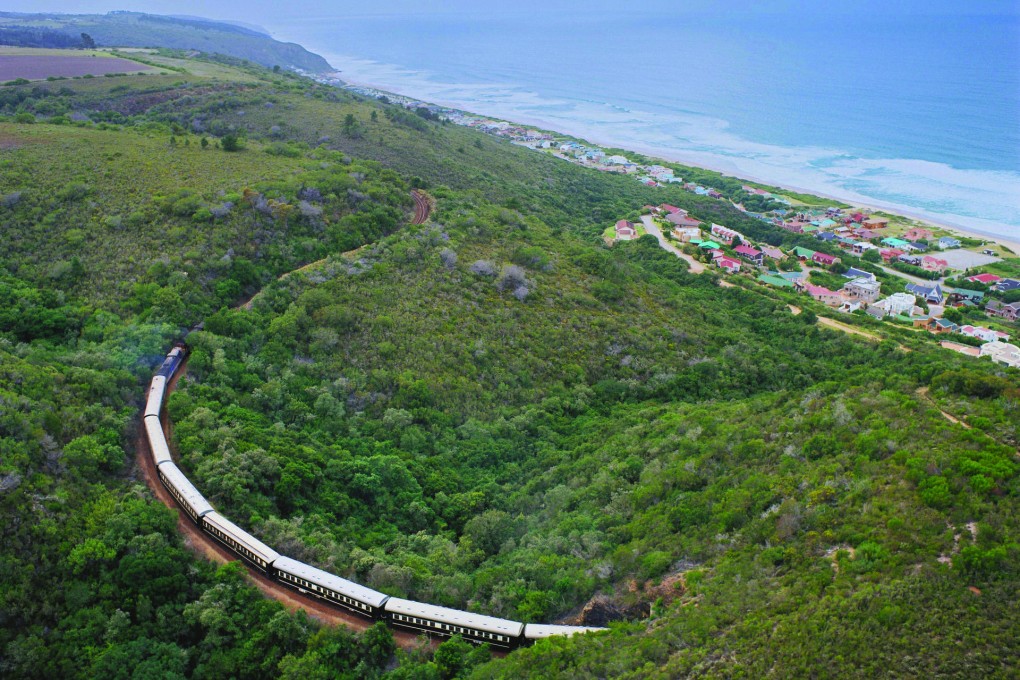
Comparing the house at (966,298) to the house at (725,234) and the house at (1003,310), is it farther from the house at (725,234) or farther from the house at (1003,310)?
the house at (725,234)

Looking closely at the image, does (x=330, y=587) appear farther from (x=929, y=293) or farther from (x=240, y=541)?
(x=929, y=293)

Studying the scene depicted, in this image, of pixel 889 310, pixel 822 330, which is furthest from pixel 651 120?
pixel 822 330

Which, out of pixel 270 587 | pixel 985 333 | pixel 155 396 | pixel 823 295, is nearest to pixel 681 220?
pixel 823 295

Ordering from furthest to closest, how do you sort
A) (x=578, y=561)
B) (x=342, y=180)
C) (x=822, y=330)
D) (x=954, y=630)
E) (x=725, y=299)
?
(x=725, y=299) < (x=342, y=180) < (x=822, y=330) < (x=578, y=561) < (x=954, y=630)

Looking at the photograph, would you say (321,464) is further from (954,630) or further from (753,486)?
(954,630)

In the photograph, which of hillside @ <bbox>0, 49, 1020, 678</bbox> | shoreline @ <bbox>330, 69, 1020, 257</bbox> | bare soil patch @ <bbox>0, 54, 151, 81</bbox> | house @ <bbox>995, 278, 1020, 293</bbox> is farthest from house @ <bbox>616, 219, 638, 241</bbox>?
bare soil patch @ <bbox>0, 54, 151, 81</bbox>

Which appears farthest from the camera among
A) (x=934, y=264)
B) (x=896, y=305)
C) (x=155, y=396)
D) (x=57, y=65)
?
(x=57, y=65)
